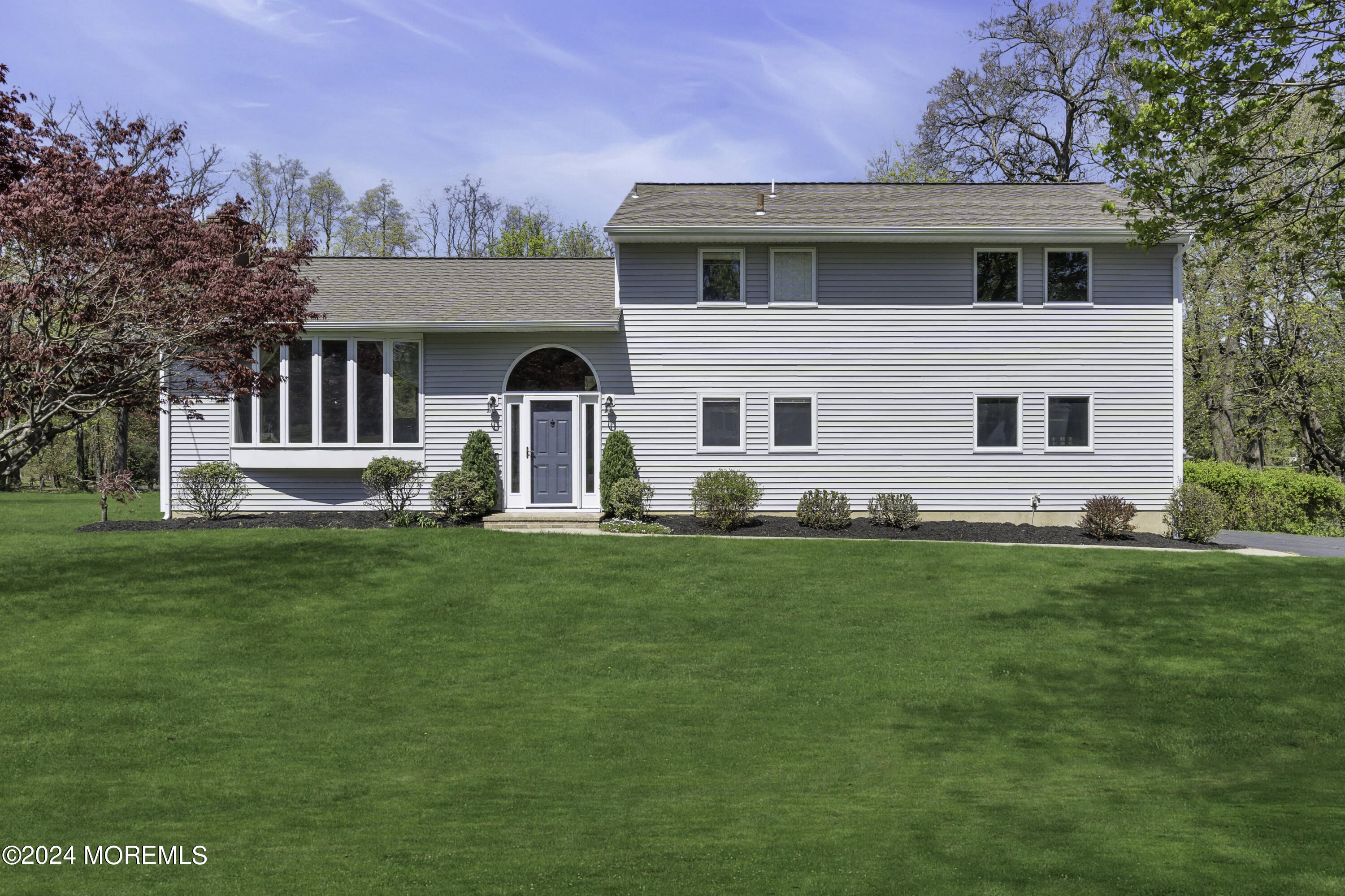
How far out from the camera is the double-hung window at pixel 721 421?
62.0ft

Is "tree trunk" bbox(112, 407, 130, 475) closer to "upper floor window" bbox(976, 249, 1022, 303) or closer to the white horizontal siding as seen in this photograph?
the white horizontal siding

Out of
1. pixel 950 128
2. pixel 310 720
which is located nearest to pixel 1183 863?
pixel 310 720

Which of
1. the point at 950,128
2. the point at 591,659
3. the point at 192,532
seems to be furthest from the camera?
the point at 950,128

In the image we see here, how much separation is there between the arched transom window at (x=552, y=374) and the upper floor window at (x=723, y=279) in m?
2.63

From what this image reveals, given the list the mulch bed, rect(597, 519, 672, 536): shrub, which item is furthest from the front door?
rect(597, 519, 672, 536): shrub

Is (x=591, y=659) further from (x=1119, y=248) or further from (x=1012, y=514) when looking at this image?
(x=1119, y=248)

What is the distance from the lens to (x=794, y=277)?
A: 19.0 metres

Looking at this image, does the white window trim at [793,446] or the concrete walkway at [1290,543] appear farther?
the white window trim at [793,446]

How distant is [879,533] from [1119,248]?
7.38 metres

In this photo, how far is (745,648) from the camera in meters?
10.9

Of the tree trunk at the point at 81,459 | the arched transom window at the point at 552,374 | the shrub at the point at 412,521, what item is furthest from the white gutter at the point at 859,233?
the tree trunk at the point at 81,459

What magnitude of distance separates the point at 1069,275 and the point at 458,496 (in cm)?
1215

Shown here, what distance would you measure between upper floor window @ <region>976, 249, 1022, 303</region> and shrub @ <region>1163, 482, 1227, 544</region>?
466cm

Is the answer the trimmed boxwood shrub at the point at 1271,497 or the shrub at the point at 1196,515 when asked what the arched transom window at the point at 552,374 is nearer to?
the shrub at the point at 1196,515
